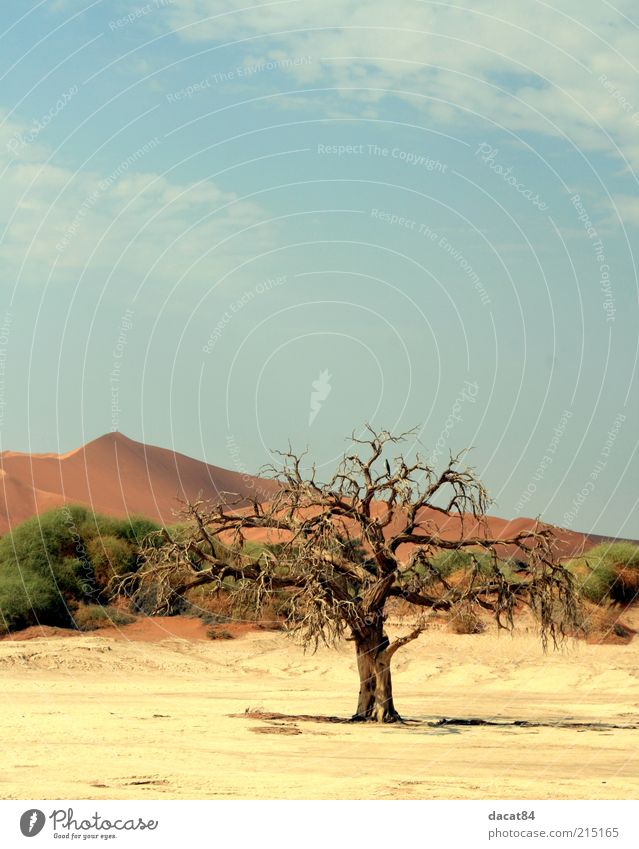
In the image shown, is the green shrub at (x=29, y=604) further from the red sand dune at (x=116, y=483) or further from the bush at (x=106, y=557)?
the red sand dune at (x=116, y=483)

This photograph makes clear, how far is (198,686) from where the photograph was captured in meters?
33.5

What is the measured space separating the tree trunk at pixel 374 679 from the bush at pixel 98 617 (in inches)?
725

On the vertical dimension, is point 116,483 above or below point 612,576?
above

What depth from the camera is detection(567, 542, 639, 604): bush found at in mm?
46281

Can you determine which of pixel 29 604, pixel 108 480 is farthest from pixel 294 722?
pixel 108 480

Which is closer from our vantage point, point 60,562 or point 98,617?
point 98,617

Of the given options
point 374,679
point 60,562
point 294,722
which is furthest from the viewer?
point 60,562

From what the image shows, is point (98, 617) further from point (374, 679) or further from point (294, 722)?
point (374, 679)

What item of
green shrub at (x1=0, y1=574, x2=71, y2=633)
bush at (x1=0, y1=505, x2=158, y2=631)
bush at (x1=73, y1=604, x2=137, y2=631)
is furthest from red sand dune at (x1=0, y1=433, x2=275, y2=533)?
bush at (x1=73, y1=604, x2=137, y2=631)

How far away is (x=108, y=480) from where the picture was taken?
7862 cm

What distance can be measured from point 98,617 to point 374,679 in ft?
63.6

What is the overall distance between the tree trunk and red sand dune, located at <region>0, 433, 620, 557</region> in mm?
37508

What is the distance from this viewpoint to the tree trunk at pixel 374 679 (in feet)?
83.3

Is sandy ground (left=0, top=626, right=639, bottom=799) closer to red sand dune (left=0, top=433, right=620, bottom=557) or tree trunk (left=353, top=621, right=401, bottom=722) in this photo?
tree trunk (left=353, top=621, right=401, bottom=722)
